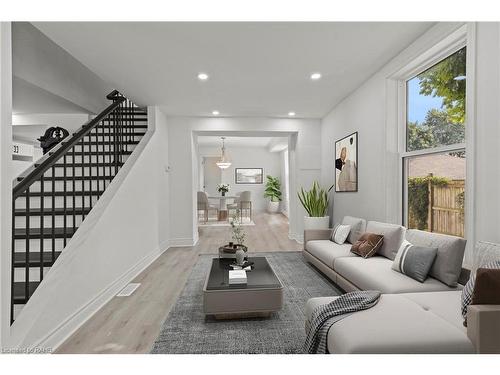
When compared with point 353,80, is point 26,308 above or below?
below

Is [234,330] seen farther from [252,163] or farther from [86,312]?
[252,163]

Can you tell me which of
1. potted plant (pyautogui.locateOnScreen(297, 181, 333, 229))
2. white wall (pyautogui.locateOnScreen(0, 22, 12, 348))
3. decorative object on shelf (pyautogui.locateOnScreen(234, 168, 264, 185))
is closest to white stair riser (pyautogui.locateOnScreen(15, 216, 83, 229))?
white wall (pyautogui.locateOnScreen(0, 22, 12, 348))

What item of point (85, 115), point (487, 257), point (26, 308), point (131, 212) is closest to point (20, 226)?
point (131, 212)

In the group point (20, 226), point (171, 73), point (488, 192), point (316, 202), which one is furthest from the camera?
point (316, 202)

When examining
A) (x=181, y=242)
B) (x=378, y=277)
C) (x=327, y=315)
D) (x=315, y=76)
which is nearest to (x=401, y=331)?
(x=327, y=315)

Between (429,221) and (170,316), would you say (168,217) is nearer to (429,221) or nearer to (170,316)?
(170,316)

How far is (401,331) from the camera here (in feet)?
4.65

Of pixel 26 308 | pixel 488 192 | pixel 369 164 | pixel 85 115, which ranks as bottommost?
pixel 26 308

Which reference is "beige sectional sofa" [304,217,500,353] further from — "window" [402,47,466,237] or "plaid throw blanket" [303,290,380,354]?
"window" [402,47,466,237]

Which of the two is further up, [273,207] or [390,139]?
[390,139]

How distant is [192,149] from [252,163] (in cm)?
585

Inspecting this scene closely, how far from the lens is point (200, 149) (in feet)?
36.1

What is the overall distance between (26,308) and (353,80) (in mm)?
4223

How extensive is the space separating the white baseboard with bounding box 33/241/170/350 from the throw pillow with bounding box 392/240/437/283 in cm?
282
